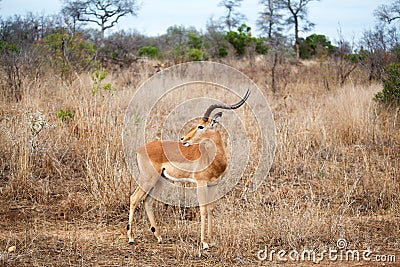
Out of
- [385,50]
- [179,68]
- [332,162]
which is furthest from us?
[179,68]

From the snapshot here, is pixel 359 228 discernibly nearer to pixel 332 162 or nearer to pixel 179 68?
pixel 332 162

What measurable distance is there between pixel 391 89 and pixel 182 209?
5494mm

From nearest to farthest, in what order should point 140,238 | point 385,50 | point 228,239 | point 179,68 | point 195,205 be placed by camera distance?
1. point 228,239
2. point 140,238
3. point 195,205
4. point 385,50
5. point 179,68

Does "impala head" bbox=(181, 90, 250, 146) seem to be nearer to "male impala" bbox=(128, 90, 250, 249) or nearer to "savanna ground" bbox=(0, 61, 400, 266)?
"male impala" bbox=(128, 90, 250, 249)

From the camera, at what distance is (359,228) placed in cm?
491

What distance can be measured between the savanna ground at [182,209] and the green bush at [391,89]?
0.30 metres

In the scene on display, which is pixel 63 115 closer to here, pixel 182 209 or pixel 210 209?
pixel 182 209

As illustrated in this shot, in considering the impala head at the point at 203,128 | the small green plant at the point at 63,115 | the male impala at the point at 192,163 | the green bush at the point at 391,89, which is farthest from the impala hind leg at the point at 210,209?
the green bush at the point at 391,89

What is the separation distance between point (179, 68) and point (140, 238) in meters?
9.69

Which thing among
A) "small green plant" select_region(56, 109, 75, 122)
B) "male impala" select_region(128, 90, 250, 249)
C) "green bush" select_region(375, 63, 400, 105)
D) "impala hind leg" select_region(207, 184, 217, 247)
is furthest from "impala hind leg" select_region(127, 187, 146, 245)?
"green bush" select_region(375, 63, 400, 105)

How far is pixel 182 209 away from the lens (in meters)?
5.46

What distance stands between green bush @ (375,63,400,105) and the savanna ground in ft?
0.97

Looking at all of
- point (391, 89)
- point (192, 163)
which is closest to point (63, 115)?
point (192, 163)

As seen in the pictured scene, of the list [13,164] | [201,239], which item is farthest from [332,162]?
[13,164]
